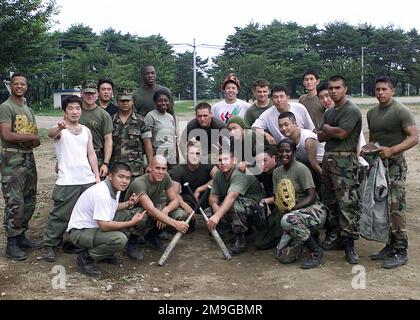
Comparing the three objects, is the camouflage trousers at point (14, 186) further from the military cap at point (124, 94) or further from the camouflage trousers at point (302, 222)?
the camouflage trousers at point (302, 222)

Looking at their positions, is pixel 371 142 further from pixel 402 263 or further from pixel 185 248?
pixel 185 248

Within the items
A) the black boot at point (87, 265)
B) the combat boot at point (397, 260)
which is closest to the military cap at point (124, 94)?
the black boot at point (87, 265)

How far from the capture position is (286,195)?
200 inches

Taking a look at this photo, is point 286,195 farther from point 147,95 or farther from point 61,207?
point 147,95

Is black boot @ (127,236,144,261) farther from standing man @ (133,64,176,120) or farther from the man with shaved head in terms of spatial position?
standing man @ (133,64,176,120)

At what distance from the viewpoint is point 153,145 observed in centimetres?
630

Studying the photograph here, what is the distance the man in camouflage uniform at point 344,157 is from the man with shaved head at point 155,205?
1.68 m

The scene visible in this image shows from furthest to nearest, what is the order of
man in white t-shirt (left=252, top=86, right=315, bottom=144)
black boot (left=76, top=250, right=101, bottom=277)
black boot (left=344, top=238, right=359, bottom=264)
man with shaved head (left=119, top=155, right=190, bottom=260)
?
man in white t-shirt (left=252, top=86, right=315, bottom=144)
man with shaved head (left=119, top=155, right=190, bottom=260)
black boot (left=344, top=238, right=359, bottom=264)
black boot (left=76, top=250, right=101, bottom=277)

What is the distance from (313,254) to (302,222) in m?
0.37

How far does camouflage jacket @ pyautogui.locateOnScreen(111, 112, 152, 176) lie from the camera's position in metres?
5.88

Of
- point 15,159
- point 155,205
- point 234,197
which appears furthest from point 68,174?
point 234,197

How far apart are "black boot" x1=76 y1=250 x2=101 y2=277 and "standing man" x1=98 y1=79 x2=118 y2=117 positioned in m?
1.94

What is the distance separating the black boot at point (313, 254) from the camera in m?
4.94

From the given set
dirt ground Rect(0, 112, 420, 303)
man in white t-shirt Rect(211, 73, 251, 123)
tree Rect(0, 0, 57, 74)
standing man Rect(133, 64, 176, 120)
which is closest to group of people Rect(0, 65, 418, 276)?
dirt ground Rect(0, 112, 420, 303)
